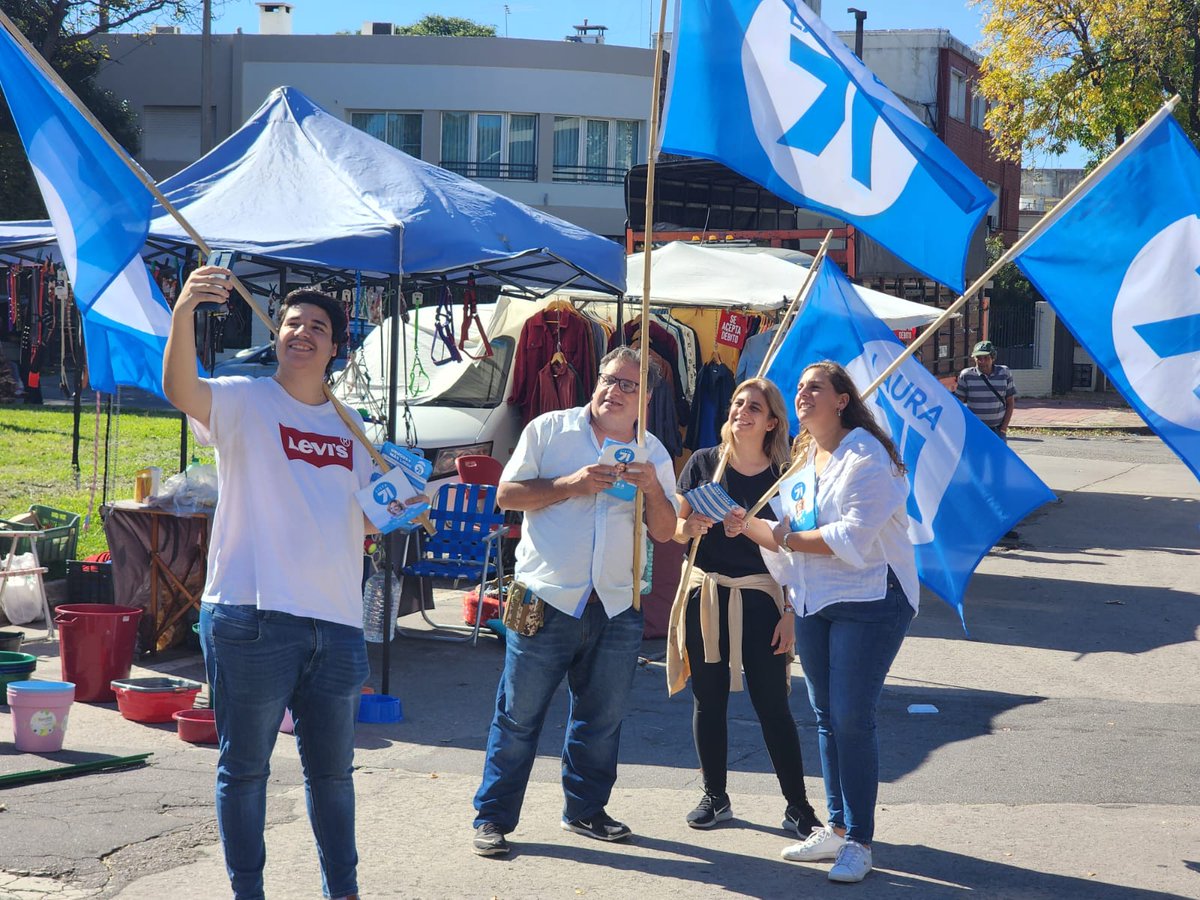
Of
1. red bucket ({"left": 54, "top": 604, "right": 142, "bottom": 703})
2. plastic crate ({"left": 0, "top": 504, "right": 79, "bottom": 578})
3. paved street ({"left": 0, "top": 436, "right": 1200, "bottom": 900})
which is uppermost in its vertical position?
plastic crate ({"left": 0, "top": 504, "right": 79, "bottom": 578})

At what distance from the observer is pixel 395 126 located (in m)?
37.3

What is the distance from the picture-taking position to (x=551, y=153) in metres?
37.2

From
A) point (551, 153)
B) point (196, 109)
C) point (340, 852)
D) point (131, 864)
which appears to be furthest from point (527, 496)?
point (196, 109)

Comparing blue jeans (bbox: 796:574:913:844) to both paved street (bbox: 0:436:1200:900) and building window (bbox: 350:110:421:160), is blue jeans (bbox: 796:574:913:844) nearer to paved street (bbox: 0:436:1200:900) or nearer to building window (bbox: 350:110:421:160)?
paved street (bbox: 0:436:1200:900)

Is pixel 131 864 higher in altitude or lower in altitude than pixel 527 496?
lower

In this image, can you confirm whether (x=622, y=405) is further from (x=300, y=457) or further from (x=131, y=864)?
(x=131, y=864)

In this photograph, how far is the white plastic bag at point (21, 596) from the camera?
8711 mm

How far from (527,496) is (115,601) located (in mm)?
4296

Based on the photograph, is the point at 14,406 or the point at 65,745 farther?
the point at 14,406

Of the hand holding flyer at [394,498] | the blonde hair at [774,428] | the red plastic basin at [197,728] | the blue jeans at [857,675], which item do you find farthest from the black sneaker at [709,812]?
the red plastic basin at [197,728]

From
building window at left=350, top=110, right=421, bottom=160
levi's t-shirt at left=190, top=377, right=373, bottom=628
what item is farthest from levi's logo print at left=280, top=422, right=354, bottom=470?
building window at left=350, top=110, right=421, bottom=160

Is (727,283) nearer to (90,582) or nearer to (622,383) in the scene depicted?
(90,582)

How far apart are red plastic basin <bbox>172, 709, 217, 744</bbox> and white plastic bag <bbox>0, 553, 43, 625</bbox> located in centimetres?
255

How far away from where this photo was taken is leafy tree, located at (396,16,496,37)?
55.9m
